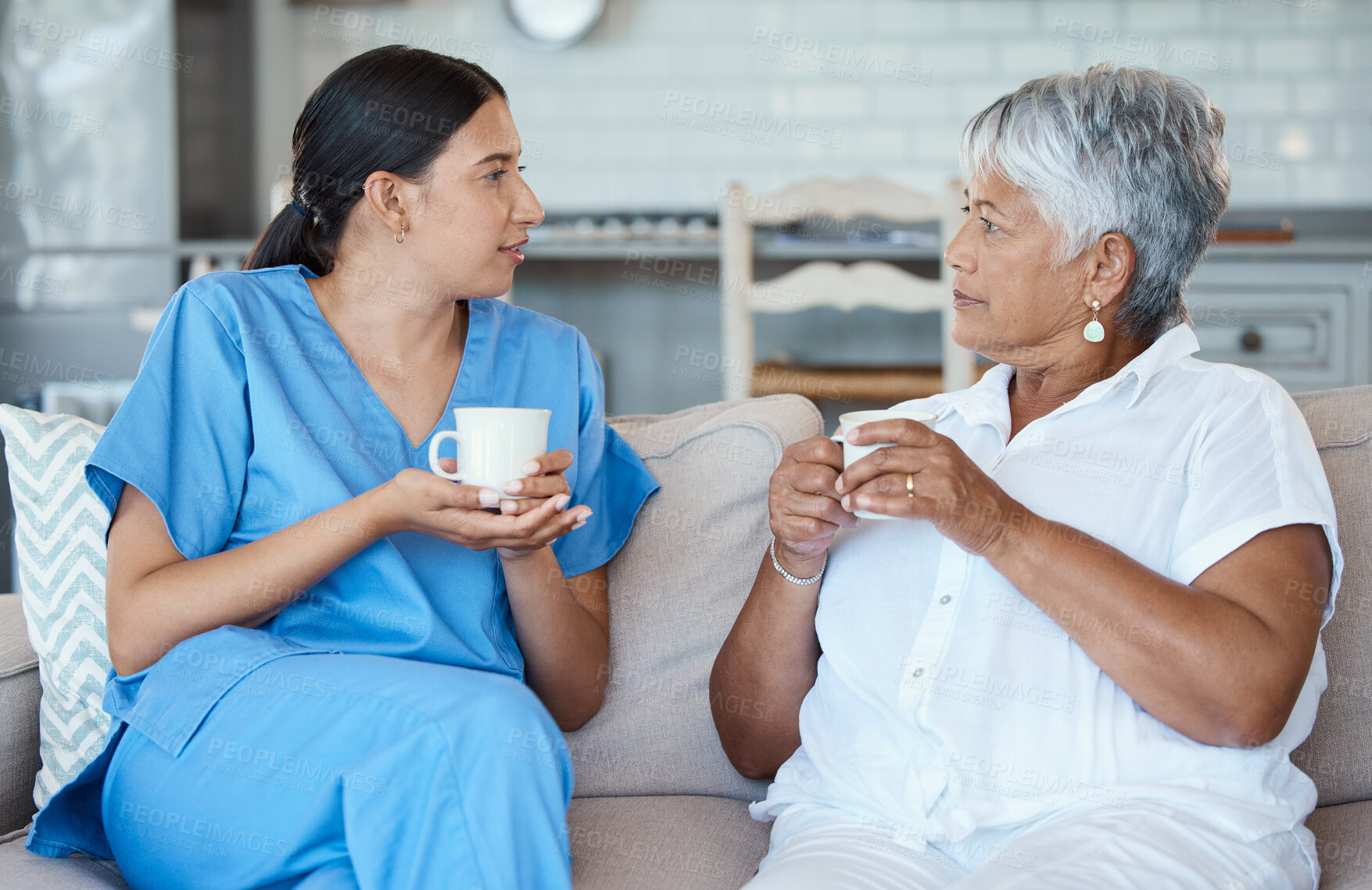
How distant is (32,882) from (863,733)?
80cm

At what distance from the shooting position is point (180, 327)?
3.89 ft

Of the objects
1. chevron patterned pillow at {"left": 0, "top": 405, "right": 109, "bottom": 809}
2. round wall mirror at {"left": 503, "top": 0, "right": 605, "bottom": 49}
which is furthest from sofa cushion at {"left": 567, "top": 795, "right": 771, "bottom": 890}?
round wall mirror at {"left": 503, "top": 0, "right": 605, "bottom": 49}

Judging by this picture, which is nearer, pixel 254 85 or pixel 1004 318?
pixel 1004 318

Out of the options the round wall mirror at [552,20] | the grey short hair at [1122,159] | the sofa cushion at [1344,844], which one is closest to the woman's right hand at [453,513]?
the grey short hair at [1122,159]

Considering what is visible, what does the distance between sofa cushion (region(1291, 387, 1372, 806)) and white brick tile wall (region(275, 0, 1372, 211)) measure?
2.71 metres

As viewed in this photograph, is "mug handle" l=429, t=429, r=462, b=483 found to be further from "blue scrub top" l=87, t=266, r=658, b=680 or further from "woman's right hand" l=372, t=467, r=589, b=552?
"blue scrub top" l=87, t=266, r=658, b=680

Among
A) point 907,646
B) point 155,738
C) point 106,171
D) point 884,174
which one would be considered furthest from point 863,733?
point 106,171

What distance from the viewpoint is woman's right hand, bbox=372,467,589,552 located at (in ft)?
3.43

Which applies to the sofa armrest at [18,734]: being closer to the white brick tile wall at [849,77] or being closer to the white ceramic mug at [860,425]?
the white ceramic mug at [860,425]

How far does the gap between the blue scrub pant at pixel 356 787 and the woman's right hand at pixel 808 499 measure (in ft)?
1.05

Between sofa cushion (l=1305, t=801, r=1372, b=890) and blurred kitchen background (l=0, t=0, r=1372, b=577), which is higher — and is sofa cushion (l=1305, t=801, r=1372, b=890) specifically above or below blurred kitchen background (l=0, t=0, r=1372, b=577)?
below

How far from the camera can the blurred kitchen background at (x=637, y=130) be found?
351 centimetres

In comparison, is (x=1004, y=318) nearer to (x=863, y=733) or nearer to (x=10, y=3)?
(x=863, y=733)

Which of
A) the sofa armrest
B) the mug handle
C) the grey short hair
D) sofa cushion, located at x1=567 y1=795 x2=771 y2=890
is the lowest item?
sofa cushion, located at x1=567 y1=795 x2=771 y2=890
